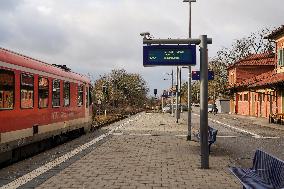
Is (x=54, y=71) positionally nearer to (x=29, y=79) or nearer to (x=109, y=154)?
(x=29, y=79)

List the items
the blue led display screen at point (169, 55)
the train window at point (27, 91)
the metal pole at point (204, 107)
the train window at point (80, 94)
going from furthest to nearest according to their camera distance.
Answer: the train window at point (80, 94) < the train window at point (27, 91) < the blue led display screen at point (169, 55) < the metal pole at point (204, 107)

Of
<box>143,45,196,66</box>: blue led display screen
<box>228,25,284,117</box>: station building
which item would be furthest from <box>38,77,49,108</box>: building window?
<box>228,25,284,117</box>: station building

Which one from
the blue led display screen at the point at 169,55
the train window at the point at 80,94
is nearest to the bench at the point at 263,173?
the blue led display screen at the point at 169,55

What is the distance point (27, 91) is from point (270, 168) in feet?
24.4

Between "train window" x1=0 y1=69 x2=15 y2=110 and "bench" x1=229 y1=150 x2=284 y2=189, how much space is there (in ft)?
18.0

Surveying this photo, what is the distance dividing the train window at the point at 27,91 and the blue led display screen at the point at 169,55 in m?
3.24

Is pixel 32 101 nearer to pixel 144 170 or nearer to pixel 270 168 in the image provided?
pixel 144 170

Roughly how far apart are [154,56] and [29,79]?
353 centimetres

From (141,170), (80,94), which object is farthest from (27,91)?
(80,94)

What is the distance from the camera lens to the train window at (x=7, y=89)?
34.8 ft

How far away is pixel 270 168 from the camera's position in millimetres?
7215

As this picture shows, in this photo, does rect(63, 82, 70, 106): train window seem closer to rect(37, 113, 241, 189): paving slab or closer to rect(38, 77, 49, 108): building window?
rect(38, 77, 49, 108): building window

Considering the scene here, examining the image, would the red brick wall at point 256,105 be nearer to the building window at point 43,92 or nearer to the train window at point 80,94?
the train window at point 80,94

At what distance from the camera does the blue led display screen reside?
39.4 feet
